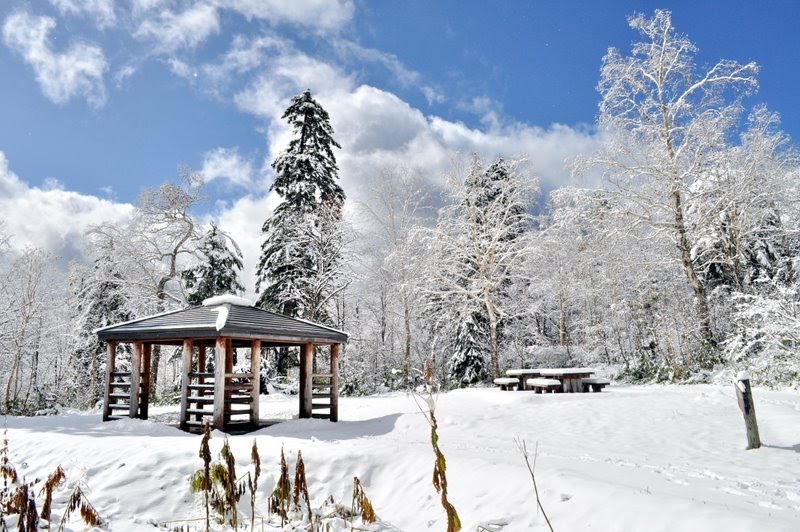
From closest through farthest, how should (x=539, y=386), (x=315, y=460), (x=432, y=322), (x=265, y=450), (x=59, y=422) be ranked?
(x=315, y=460) → (x=265, y=450) → (x=59, y=422) → (x=539, y=386) → (x=432, y=322)

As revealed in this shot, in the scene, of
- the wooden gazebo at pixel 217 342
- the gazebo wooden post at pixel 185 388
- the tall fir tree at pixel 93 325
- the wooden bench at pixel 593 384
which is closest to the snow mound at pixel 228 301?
the wooden gazebo at pixel 217 342

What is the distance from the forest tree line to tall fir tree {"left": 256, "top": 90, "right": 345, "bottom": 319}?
0.31 ft

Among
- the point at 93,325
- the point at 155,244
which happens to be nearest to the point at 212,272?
the point at 155,244

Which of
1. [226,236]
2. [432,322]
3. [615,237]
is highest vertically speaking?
[226,236]

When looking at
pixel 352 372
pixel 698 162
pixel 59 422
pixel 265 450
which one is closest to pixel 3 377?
pixel 352 372

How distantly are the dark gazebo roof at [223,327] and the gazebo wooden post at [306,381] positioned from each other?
1.49ft

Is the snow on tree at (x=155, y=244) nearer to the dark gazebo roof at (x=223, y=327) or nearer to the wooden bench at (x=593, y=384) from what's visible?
the dark gazebo roof at (x=223, y=327)

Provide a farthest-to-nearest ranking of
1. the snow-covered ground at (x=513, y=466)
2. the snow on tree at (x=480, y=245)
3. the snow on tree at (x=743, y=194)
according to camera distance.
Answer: the snow on tree at (x=480, y=245)
the snow on tree at (x=743, y=194)
the snow-covered ground at (x=513, y=466)

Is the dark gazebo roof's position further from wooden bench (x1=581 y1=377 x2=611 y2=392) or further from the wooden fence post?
the wooden fence post

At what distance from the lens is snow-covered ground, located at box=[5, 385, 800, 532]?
4137 millimetres

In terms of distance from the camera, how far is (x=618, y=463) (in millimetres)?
6254

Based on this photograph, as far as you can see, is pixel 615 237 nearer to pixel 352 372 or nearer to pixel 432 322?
pixel 432 322

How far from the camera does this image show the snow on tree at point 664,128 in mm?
16156

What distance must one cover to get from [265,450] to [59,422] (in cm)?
726
